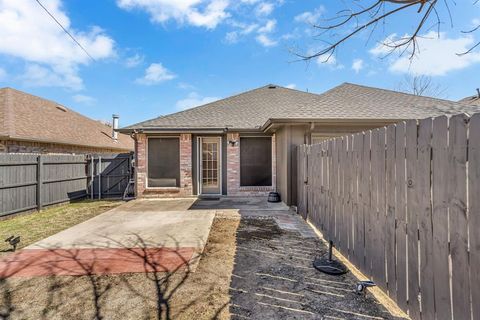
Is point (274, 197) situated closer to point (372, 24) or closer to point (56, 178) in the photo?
point (372, 24)

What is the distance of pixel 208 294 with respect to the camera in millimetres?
2900

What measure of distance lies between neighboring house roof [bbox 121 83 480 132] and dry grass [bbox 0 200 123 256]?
3.05m

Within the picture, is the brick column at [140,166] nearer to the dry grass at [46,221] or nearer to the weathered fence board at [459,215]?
the dry grass at [46,221]

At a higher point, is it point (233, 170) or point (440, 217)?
point (233, 170)

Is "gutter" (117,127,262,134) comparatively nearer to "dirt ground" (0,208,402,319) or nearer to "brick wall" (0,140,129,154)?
"brick wall" (0,140,129,154)

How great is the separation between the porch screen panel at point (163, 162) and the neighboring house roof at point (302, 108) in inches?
28.2

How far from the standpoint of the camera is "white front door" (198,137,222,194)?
33.4ft

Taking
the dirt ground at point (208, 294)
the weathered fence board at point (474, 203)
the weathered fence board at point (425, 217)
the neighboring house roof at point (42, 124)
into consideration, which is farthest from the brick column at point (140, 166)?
the weathered fence board at point (474, 203)

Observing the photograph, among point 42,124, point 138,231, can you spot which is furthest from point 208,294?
point 42,124

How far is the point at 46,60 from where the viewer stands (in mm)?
11594

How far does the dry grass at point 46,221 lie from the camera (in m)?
5.31

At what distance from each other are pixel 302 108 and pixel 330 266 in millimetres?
5335

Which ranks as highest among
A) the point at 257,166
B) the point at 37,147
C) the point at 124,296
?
the point at 37,147

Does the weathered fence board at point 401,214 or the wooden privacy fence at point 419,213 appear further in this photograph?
the weathered fence board at point 401,214
